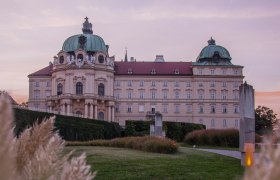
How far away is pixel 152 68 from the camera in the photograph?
75.3 m

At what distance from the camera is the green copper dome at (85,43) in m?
72.7

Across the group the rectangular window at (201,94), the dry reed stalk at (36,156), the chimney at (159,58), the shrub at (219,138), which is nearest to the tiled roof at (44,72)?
the chimney at (159,58)

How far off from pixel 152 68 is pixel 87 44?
456 inches

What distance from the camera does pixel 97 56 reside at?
71.6 meters

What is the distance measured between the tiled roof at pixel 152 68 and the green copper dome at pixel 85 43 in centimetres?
451

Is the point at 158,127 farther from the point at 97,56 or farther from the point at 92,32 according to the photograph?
the point at 92,32

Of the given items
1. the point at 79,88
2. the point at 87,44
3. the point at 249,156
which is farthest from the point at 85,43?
the point at 249,156

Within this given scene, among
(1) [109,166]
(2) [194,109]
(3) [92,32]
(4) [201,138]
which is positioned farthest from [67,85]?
(1) [109,166]

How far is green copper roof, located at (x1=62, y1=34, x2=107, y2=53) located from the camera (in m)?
72.7

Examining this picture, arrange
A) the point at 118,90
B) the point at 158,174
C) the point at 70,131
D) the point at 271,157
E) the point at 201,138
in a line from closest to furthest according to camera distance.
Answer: the point at 271,157
the point at 158,174
the point at 201,138
the point at 70,131
the point at 118,90

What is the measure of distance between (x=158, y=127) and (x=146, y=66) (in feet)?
155

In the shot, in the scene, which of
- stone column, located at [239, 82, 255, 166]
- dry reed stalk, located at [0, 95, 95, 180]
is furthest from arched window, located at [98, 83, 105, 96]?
dry reed stalk, located at [0, 95, 95, 180]

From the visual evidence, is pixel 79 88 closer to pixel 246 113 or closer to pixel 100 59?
pixel 100 59

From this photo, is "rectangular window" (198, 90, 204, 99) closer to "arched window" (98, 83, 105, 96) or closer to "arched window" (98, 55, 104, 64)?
"arched window" (98, 83, 105, 96)
